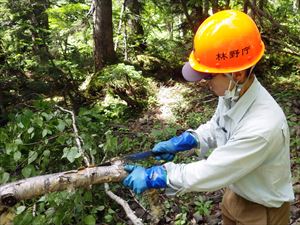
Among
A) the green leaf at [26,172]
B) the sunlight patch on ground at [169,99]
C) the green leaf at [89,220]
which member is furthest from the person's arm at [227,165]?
the sunlight patch on ground at [169,99]

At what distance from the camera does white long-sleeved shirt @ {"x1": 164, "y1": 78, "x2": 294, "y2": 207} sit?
185 centimetres

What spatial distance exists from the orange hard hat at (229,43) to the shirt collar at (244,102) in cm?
14

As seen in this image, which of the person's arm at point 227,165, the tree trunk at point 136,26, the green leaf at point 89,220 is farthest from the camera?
the tree trunk at point 136,26

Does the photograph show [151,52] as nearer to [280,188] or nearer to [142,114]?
[142,114]

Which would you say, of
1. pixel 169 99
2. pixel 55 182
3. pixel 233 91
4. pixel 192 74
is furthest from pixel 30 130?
pixel 169 99

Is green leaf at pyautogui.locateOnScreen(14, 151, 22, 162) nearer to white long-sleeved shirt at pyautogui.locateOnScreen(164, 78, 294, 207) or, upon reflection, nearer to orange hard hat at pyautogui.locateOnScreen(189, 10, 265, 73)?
white long-sleeved shirt at pyautogui.locateOnScreen(164, 78, 294, 207)

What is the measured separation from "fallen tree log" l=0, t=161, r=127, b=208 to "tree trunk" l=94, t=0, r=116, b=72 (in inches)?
205

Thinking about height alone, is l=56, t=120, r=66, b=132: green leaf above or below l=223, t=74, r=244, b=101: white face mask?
below

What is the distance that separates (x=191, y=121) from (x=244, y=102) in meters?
3.64

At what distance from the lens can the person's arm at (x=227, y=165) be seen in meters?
1.84

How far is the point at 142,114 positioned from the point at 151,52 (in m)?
2.73

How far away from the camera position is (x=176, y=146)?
2.75 metres

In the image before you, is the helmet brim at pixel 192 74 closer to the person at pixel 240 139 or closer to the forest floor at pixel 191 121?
the person at pixel 240 139

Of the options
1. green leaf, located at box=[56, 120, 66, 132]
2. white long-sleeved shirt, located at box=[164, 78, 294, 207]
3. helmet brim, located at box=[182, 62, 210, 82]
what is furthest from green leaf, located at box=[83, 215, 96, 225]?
helmet brim, located at box=[182, 62, 210, 82]
